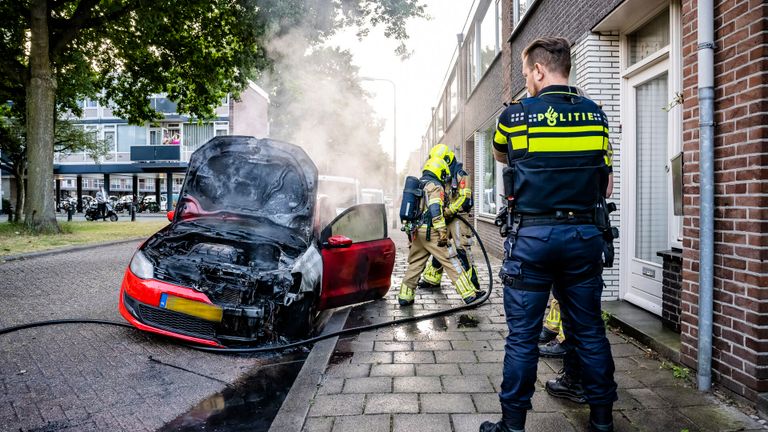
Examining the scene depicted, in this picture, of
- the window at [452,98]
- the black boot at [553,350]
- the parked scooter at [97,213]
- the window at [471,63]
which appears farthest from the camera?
the parked scooter at [97,213]

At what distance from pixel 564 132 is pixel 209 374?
2.89m

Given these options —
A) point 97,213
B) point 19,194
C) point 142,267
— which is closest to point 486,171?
point 142,267

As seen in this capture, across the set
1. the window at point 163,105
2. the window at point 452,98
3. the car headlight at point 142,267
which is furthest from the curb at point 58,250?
the window at point 163,105

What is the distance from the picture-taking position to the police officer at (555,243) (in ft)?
8.04

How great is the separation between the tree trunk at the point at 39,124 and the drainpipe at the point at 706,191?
48.7 feet

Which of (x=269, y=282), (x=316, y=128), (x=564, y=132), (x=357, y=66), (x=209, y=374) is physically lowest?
(x=209, y=374)

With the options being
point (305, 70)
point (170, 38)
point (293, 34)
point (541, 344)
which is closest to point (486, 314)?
point (541, 344)

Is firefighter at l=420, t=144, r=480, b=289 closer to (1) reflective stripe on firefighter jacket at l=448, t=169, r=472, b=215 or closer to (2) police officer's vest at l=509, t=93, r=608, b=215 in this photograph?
(1) reflective stripe on firefighter jacket at l=448, t=169, r=472, b=215

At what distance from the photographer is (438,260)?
18.6 ft

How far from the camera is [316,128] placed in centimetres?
1986

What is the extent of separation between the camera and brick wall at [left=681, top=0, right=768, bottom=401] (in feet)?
8.88

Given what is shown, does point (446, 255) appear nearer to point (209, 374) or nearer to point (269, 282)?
point (269, 282)

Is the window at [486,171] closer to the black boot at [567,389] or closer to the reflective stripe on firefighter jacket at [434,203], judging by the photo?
the reflective stripe on firefighter jacket at [434,203]

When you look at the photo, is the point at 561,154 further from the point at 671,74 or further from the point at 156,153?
the point at 156,153
